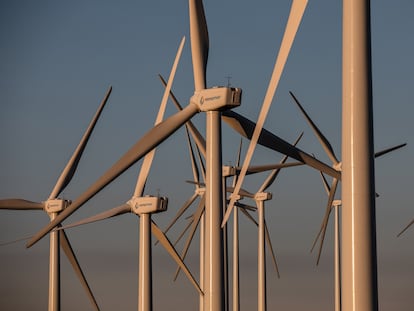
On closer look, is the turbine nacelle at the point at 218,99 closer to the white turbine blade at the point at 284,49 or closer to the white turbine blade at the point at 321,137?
the white turbine blade at the point at 321,137

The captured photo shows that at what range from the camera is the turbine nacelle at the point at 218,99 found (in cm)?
4875

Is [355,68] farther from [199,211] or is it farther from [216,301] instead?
[199,211]

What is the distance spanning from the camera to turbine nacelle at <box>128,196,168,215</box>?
63.0m

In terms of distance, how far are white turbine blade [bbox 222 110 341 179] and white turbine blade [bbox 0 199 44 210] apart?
23.8 m

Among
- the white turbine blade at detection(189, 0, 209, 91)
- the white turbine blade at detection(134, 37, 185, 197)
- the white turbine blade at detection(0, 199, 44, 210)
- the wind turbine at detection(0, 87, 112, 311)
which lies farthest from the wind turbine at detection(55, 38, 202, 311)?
the white turbine blade at detection(189, 0, 209, 91)

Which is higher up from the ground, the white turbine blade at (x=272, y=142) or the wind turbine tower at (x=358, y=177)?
the white turbine blade at (x=272, y=142)

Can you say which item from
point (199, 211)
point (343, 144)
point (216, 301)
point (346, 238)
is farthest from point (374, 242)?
point (199, 211)

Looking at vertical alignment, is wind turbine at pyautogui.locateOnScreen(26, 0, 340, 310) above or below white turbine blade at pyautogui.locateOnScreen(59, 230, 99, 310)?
above

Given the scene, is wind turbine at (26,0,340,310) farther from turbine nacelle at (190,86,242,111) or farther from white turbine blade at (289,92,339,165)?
white turbine blade at (289,92,339,165)

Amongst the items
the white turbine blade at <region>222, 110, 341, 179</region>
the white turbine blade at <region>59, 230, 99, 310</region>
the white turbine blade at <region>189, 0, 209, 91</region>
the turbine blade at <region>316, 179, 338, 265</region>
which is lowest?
the white turbine blade at <region>59, 230, 99, 310</region>

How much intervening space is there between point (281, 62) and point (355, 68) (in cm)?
466

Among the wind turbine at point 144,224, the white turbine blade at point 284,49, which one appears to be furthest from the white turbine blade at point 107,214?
the white turbine blade at point 284,49

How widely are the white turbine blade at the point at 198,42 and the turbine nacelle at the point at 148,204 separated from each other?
44.2 feet

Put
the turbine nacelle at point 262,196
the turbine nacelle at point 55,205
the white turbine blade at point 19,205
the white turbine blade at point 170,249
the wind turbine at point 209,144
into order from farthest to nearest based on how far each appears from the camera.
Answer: the turbine nacelle at point 262,196
the turbine nacelle at point 55,205
the white turbine blade at point 19,205
the white turbine blade at point 170,249
the wind turbine at point 209,144
